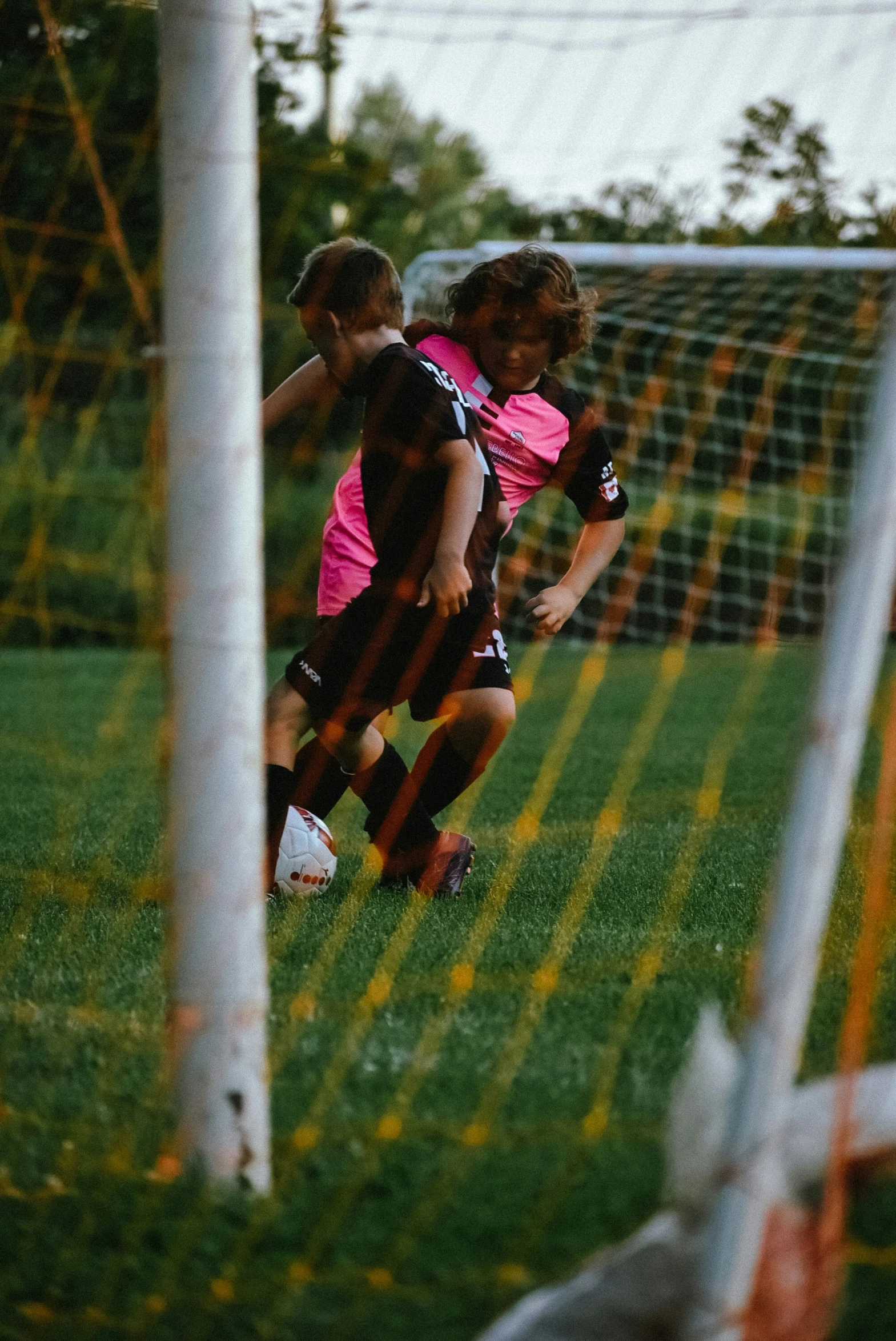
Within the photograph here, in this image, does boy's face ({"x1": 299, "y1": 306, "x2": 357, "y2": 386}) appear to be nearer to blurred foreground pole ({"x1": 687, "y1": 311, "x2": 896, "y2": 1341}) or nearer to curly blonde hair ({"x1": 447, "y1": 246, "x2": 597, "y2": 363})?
curly blonde hair ({"x1": 447, "y1": 246, "x2": 597, "y2": 363})

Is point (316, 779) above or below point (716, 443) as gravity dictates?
below

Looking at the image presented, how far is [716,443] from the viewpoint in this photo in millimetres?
10734

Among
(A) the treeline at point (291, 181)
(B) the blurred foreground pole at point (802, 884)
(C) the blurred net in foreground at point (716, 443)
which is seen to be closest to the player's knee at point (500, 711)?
(A) the treeline at point (291, 181)

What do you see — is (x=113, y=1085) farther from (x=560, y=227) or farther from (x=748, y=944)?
(x=560, y=227)

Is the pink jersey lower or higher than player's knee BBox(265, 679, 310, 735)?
higher

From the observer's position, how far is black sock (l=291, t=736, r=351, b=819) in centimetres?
373

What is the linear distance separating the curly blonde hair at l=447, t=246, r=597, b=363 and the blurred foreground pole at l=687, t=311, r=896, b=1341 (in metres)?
2.22

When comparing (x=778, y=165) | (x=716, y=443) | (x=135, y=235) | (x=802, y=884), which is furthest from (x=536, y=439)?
(x=716, y=443)

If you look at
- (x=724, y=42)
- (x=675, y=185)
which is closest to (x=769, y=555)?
(x=675, y=185)

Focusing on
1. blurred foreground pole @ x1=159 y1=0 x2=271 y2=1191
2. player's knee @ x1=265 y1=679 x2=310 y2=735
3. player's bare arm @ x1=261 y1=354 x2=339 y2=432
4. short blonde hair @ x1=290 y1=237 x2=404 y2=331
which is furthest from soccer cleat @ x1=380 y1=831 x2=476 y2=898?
blurred foreground pole @ x1=159 y1=0 x2=271 y2=1191

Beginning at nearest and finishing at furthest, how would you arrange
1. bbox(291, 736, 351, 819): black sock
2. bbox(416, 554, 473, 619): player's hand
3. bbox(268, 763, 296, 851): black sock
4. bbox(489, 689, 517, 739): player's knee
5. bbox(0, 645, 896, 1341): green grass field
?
bbox(0, 645, 896, 1341): green grass field < bbox(416, 554, 473, 619): player's hand < bbox(268, 763, 296, 851): black sock < bbox(489, 689, 517, 739): player's knee < bbox(291, 736, 351, 819): black sock

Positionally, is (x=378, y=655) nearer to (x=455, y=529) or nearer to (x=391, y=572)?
(x=391, y=572)

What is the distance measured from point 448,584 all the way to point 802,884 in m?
1.61

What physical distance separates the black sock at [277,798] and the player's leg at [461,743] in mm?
375
